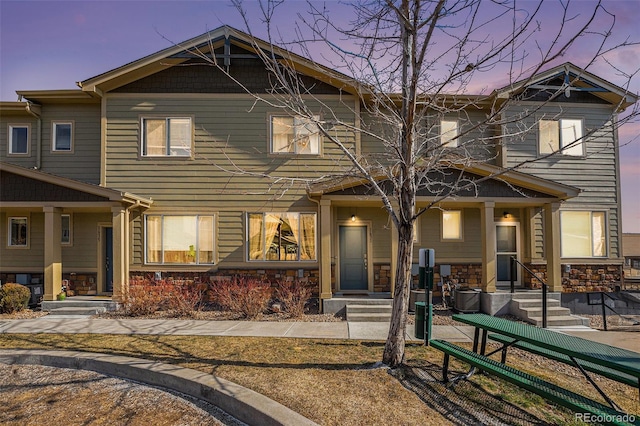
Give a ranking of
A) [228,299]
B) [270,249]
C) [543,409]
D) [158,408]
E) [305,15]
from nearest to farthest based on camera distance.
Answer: [543,409], [158,408], [305,15], [228,299], [270,249]

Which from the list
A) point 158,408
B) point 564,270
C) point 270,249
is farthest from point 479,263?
point 158,408

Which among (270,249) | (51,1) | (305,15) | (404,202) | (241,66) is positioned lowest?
(270,249)

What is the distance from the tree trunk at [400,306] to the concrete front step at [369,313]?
155 inches

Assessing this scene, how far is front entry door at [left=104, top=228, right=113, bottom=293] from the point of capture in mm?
11984

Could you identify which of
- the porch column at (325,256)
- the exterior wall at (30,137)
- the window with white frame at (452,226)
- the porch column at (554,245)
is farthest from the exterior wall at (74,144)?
the porch column at (554,245)

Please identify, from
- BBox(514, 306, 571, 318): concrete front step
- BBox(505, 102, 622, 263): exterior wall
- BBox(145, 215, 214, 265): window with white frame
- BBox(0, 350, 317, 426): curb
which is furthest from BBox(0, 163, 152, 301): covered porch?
BBox(505, 102, 622, 263): exterior wall

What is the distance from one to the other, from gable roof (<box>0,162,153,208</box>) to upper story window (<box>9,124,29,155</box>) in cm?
207

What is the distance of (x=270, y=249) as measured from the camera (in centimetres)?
1165

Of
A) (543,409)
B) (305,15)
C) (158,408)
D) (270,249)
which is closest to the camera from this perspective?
(543,409)

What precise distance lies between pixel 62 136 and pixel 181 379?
33.9 ft

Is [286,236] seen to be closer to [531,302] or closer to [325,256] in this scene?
[325,256]

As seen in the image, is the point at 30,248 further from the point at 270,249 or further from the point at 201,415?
the point at 201,415

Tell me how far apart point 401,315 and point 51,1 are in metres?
11.3

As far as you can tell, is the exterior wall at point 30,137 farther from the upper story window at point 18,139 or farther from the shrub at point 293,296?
the shrub at point 293,296
